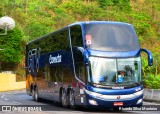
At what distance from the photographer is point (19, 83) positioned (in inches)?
2280

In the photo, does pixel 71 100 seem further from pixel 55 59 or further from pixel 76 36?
pixel 76 36

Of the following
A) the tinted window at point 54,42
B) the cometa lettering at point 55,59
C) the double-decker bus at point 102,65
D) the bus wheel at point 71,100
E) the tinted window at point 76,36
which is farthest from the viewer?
the cometa lettering at point 55,59

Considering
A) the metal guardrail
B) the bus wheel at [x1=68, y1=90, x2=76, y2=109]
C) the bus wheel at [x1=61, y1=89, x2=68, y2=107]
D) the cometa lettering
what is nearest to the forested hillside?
the metal guardrail

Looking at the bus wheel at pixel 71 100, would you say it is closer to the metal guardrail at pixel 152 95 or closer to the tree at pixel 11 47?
the metal guardrail at pixel 152 95

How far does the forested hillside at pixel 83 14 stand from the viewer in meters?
76.3

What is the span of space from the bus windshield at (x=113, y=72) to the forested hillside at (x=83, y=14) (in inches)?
1969

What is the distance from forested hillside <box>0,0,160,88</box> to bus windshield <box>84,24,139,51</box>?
49.2m

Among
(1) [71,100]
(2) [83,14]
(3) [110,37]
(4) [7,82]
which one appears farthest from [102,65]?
(2) [83,14]

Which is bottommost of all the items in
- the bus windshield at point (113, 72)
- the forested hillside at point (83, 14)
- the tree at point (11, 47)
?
the bus windshield at point (113, 72)

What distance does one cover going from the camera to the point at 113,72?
18031mm

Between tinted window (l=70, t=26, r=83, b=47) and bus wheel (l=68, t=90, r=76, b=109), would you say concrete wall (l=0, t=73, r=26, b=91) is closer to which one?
bus wheel (l=68, t=90, r=76, b=109)

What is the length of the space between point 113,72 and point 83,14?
75870 millimetres

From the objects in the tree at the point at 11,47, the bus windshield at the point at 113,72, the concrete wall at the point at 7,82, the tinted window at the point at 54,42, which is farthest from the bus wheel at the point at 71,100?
the tree at the point at 11,47

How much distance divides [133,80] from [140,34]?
7871cm
